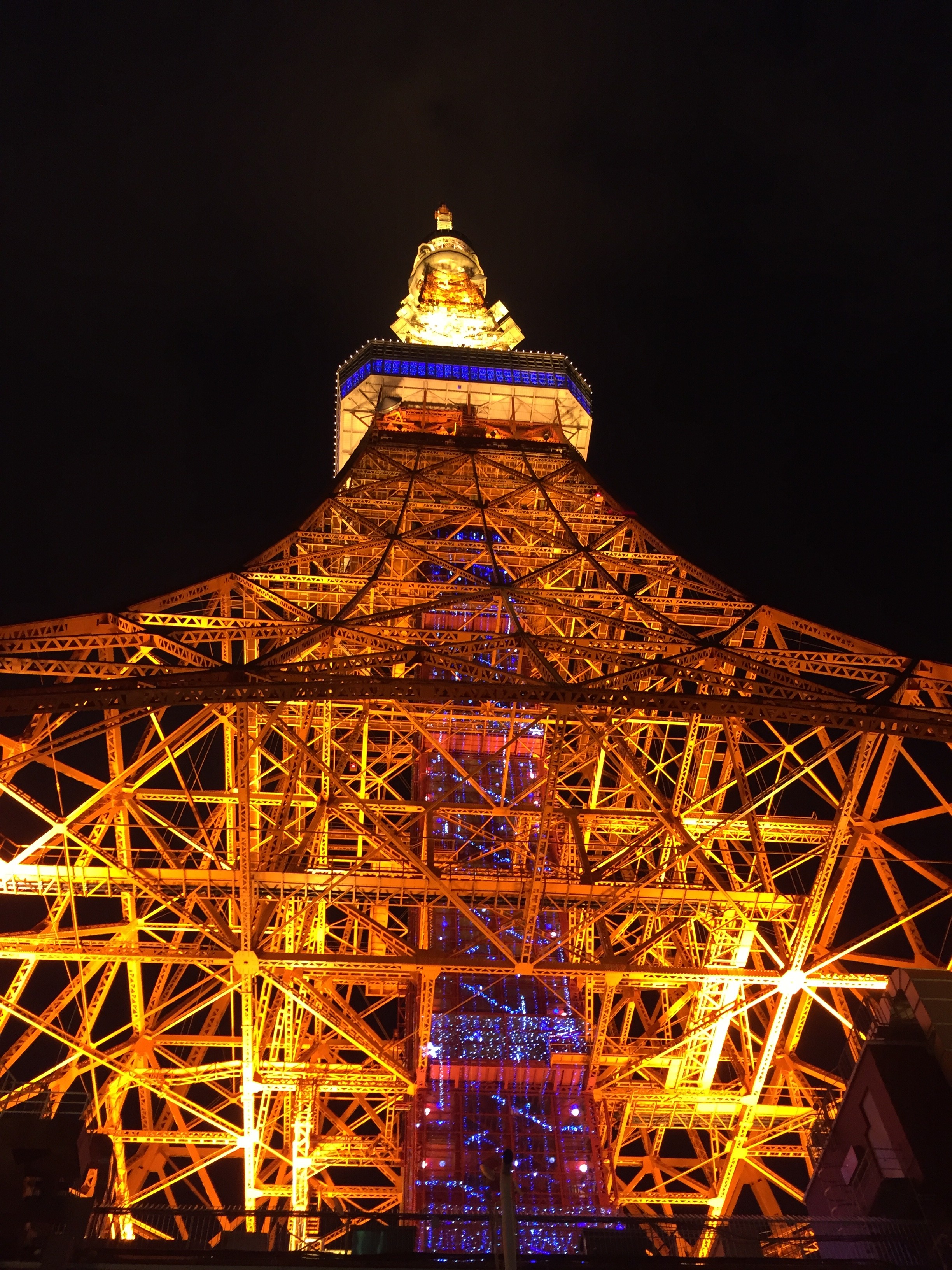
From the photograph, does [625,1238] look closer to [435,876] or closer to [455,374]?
[435,876]

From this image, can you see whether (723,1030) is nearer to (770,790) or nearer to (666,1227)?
(666,1227)

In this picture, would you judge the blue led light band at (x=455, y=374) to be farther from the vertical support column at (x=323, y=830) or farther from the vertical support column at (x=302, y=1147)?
the vertical support column at (x=302, y=1147)

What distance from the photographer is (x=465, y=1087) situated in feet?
64.2

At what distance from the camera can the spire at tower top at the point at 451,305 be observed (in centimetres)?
5238

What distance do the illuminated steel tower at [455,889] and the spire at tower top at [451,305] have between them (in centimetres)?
2814

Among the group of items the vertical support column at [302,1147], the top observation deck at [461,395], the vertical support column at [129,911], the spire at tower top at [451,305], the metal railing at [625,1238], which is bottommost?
the metal railing at [625,1238]

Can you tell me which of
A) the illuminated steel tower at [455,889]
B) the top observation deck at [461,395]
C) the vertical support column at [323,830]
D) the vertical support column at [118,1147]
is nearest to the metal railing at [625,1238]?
the illuminated steel tower at [455,889]

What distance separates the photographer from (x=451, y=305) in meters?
54.6

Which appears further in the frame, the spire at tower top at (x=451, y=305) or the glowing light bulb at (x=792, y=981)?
the spire at tower top at (x=451, y=305)

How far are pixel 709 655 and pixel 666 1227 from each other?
9.71 metres

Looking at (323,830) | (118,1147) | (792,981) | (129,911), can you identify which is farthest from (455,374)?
(118,1147)

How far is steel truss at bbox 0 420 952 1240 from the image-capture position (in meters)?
15.8

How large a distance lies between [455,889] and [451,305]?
41.4m

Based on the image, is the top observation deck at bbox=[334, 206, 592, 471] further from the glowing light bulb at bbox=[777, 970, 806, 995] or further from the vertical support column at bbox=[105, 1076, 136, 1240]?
the vertical support column at bbox=[105, 1076, 136, 1240]
